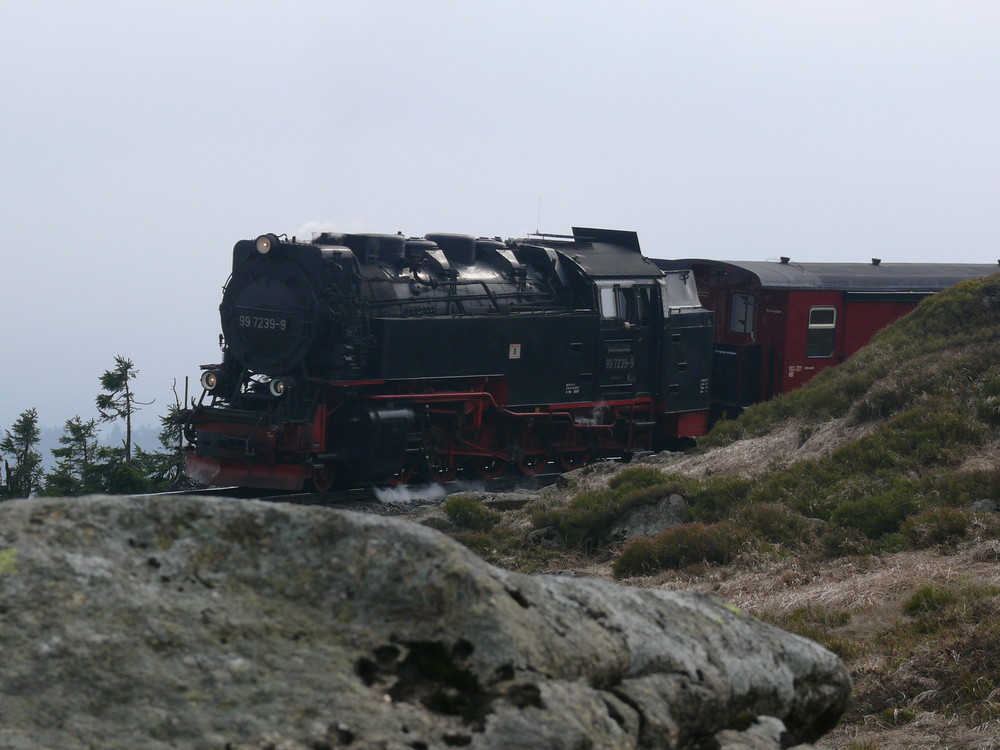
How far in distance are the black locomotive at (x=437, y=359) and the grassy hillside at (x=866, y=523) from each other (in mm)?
2556

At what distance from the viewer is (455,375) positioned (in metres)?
16.8

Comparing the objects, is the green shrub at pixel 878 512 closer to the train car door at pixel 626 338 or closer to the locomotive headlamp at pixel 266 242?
the train car door at pixel 626 338

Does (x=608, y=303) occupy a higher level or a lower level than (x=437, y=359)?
higher

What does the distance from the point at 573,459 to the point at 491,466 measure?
159cm

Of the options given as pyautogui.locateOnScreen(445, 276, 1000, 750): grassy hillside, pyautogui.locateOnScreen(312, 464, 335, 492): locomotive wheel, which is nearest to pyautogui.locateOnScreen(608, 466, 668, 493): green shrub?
pyautogui.locateOnScreen(445, 276, 1000, 750): grassy hillside

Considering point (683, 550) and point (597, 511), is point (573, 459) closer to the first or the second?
point (597, 511)

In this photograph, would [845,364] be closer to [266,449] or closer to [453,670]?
[266,449]

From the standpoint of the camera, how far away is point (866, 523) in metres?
10.6

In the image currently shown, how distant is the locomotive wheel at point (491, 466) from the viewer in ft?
59.0

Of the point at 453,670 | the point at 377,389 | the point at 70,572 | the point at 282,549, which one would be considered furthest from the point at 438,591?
the point at 377,389

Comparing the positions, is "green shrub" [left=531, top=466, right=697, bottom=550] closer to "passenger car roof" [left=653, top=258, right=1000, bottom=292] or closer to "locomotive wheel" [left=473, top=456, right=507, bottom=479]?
"locomotive wheel" [left=473, top=456, right=507, bottom=479]

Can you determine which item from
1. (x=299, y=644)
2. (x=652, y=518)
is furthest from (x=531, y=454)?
(x=299, y=644)

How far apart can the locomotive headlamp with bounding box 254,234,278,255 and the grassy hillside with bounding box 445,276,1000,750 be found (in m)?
4.86

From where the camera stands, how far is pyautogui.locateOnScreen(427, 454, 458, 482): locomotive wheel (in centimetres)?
Answer: 1719
